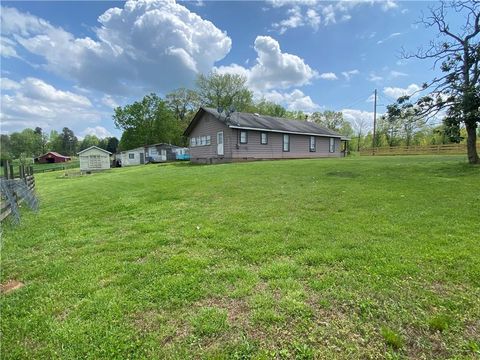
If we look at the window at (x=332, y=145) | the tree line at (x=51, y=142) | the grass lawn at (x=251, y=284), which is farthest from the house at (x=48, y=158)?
the grass lawn at (x=251, y=284)

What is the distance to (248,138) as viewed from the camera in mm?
22234

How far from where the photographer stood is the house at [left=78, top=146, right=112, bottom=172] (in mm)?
35781

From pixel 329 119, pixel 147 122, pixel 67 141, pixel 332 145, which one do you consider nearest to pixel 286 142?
pixel 332 145

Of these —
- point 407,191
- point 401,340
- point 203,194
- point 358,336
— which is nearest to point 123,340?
point 358,336

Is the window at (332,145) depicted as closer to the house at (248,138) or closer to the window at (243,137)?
the house at (248,138)

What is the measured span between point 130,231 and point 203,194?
350 centimetres

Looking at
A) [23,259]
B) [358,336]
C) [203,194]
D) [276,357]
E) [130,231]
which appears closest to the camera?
[276,357]

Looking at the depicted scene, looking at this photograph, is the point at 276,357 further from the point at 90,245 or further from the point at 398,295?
the point at 90,245

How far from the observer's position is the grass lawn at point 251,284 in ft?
7.62

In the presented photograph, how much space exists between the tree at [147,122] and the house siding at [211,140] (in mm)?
22411

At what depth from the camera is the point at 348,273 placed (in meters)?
3.32

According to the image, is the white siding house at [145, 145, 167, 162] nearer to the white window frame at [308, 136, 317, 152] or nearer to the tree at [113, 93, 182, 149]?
the tree at [113, 93, 182, 149]

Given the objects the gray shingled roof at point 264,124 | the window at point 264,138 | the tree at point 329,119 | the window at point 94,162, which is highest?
the tree at point 329,119

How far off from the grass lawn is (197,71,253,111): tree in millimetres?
40742
